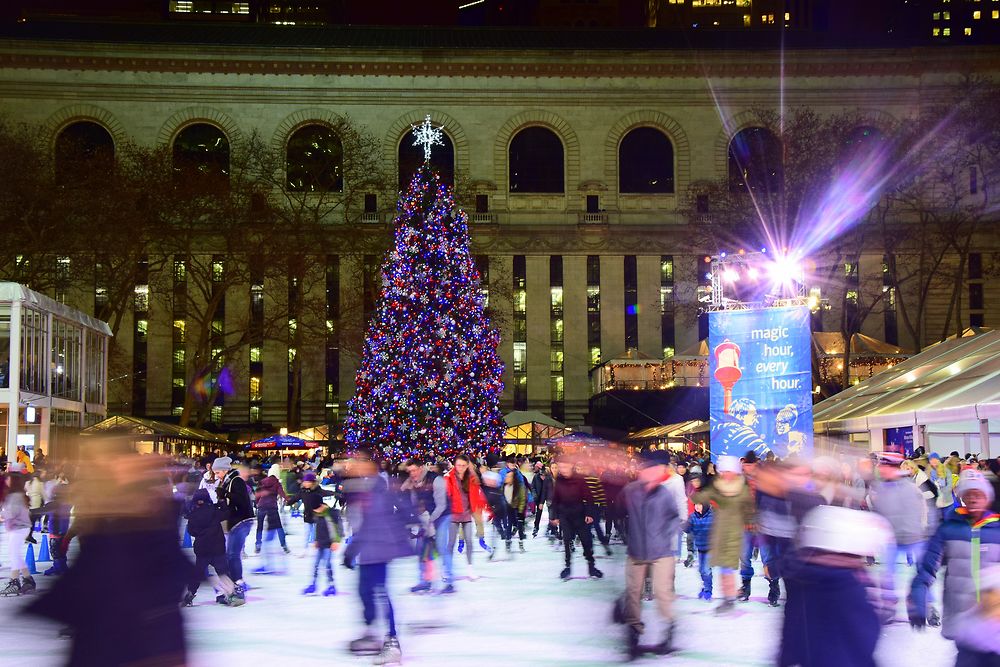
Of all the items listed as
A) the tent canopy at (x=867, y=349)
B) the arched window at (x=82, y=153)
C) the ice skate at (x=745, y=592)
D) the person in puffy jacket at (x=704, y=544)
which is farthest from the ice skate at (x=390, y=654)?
the tent canopy at (x=867, y=349)

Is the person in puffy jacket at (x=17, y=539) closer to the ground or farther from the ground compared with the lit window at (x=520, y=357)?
closer to the ground

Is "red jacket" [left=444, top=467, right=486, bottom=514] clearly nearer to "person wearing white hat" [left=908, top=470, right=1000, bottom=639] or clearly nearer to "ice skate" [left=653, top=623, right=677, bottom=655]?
"ice skate" [left=653, top=623, right=677, bottom=655]

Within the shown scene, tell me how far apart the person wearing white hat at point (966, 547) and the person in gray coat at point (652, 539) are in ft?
8.80

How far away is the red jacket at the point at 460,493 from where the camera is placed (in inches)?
630

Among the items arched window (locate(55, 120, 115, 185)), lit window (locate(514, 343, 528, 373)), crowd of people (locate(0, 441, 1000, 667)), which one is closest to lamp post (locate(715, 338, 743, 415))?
crowd of people (locate(0, 441, 1000, 667))

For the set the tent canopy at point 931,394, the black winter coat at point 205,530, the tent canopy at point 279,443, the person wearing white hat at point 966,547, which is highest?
the tent canopy at point 931,394

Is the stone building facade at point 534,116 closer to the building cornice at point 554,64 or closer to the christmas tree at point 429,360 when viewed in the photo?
the building cornice at point 554,64

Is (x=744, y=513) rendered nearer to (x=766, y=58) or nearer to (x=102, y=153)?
(x=102, y=153)

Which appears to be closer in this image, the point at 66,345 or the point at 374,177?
the point at 66,345

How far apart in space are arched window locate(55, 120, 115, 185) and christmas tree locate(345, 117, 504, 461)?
15.4 meters

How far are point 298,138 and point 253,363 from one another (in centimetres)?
1254

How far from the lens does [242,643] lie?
1021 centimetres

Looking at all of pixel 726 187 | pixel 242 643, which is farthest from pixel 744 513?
pixel 726 187

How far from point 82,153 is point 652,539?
46.8 metres
